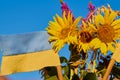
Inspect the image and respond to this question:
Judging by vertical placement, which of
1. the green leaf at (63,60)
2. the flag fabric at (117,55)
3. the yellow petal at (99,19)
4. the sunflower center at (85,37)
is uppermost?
the yellow petal at (99,19)

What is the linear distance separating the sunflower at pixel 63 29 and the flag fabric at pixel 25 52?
0.09m

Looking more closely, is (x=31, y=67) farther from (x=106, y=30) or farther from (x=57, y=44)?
(x=106, y=30)

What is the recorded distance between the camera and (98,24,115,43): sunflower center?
175cm

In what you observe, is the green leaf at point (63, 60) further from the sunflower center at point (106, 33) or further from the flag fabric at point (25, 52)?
the sunflower center at point (106, 33)

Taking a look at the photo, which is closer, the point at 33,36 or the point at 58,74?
the point at 58,74

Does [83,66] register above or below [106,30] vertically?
below

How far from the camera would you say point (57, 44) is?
1.77 m

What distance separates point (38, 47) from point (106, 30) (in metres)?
0.30

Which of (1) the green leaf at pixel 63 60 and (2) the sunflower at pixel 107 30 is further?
(1) the green leaf at pixel 63 60

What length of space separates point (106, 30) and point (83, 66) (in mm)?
166

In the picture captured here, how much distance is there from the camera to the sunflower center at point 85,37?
1.77 m

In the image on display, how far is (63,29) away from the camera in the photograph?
178 centimetres

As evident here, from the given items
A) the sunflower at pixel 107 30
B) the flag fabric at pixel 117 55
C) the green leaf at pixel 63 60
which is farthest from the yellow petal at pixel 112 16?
the green leaf at pixel 63 60

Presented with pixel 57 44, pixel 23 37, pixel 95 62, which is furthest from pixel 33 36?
pixel 95 62
